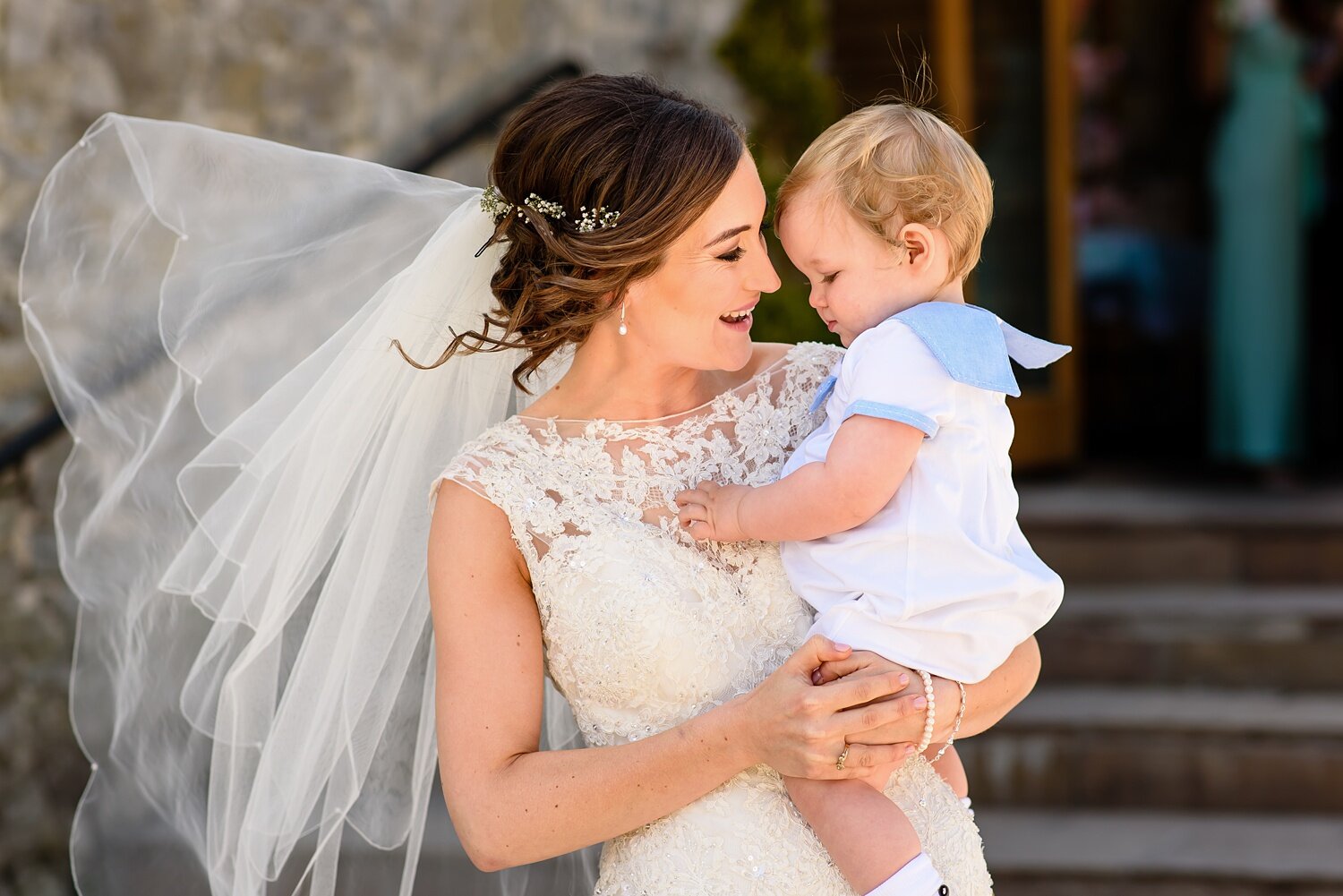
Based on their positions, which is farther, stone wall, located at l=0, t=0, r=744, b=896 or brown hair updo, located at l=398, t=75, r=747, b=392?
stone wall, located at l=0, t=0, r=744, b=896

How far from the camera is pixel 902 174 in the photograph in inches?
84.1

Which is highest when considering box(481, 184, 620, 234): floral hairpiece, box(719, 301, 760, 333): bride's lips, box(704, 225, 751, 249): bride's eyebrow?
box(481, 184, 620, 234): floral hairpiece

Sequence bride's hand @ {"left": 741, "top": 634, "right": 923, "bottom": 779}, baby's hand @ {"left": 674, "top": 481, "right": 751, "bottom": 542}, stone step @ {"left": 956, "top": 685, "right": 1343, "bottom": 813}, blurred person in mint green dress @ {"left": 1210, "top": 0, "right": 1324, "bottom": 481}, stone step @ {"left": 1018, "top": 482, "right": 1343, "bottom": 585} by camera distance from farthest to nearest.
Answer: blurred person in mint green dress @ {"left": 1210, "top": 0, "right": 1324, "bottom": 481} < stone step @ {"left": 1018, "top": 482, "right": 1343, "bottom": 585} < stone step @ {"left": 956, "top": 685, "right": 1343, "bottom": 813} < baby's hand @ {"left": 674, "top": 481, "right": 751, "bottom": 542} < bride's hand @ {"left": 741, "top": 634, "right": 923, "bottom": 779}

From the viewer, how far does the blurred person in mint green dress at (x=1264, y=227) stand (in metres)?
6.04

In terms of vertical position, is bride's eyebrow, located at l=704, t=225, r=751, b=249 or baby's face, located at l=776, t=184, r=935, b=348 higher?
bride's eyebrow, located at l=704, t=225, r=751, b=249

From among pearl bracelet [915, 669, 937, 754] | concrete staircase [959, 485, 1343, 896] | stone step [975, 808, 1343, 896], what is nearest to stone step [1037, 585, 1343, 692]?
concrete staircase [959, 485, 1343, 896]

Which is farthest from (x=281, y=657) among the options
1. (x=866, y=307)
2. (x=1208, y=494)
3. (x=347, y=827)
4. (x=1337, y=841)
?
(x=1208, y=494)

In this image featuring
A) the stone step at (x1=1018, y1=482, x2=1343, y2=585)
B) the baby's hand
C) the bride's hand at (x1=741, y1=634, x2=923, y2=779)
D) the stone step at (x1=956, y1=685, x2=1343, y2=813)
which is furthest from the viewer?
the stone step at (x1=1018, y1=482, x2=1343, y2=585)

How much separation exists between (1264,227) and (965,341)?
4726mm

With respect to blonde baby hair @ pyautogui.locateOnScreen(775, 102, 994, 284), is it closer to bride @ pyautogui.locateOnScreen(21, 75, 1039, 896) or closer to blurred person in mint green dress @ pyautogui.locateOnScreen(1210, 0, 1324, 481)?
bride @ pyautogui.locateOnScreen(21, 75, 1039, 896)

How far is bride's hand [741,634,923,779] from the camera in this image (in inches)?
74.2

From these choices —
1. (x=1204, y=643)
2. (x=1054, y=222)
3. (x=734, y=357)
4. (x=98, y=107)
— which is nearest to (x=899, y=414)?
(x=734, y=357)

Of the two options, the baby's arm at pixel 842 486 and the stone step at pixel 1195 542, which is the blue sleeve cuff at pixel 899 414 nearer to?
the baby's arm at pixel 842 486

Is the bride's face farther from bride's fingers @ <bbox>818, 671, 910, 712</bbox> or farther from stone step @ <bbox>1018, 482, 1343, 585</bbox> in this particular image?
stone step @ <bbox>1018, 482, 1343, 585</bbox>
